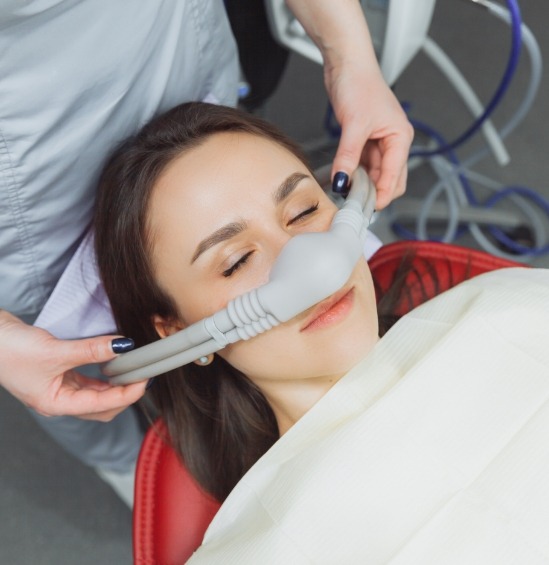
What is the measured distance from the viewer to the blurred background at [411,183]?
155 cm

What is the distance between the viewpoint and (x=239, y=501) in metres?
0.97

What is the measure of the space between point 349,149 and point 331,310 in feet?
0.89

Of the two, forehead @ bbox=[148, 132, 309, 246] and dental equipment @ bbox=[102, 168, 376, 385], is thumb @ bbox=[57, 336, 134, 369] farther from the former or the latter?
forehead @ bbox=[148, 132, 309, 246]

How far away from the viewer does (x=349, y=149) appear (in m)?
1.03

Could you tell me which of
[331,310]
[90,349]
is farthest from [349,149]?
[90,349]

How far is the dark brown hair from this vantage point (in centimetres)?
96

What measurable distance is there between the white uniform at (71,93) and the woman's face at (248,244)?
0.44ft

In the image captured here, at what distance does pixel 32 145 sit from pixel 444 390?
0.63 m

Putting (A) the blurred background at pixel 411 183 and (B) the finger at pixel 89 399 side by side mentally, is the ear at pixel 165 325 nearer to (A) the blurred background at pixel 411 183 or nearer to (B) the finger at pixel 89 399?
(B) the finger at pixel 89 399

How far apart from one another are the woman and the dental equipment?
0.23ft

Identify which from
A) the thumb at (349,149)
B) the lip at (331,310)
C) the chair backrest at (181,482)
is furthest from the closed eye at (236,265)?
the chair backrest at (181,482)

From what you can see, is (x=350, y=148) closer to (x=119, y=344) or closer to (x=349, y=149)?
(x=349, y=149)

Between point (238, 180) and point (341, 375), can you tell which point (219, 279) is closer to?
point (238, 180)

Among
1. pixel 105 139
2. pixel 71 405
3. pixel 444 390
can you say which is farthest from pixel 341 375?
pixel 105 139
